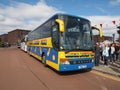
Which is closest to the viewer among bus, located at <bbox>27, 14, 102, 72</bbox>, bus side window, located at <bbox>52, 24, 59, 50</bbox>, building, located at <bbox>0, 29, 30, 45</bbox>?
bus, located at <bbox>27, 14, 102, 72</bbox>

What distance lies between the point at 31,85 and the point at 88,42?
420 cm

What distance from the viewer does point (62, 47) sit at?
9055mm

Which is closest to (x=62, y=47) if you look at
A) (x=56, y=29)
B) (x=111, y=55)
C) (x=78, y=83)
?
(x=56, y=29)

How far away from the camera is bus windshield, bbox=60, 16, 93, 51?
916 cm

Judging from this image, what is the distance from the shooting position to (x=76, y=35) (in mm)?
9570

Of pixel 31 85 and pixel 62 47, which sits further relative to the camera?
pixel 62 47

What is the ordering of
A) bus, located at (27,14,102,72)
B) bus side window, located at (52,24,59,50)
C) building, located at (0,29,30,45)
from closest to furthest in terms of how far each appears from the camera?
1. bus, located at (27,14,102,72)
2. bus side window, located at (52,24,59,50)
3. building, located at (0,29,30,45)

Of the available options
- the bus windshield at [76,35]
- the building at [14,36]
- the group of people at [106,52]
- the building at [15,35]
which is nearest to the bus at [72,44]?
the bus windshield at [76,35]

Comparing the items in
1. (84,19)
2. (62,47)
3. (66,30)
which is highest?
(84,19)

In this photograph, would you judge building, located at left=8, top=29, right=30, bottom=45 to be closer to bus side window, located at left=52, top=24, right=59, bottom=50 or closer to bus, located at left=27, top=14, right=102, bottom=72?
bus side window, located at left=52, top=24, right=59, bottom=50

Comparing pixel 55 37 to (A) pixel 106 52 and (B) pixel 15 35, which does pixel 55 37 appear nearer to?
(A) pixel 106 52

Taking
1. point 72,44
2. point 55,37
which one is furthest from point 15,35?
point 72,44

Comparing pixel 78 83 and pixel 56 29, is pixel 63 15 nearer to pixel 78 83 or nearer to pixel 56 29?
pixel 56 29

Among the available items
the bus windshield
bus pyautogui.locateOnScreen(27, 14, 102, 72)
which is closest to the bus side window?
bus pyautogui.locateOnScreen(27, 14, 102, 72)
